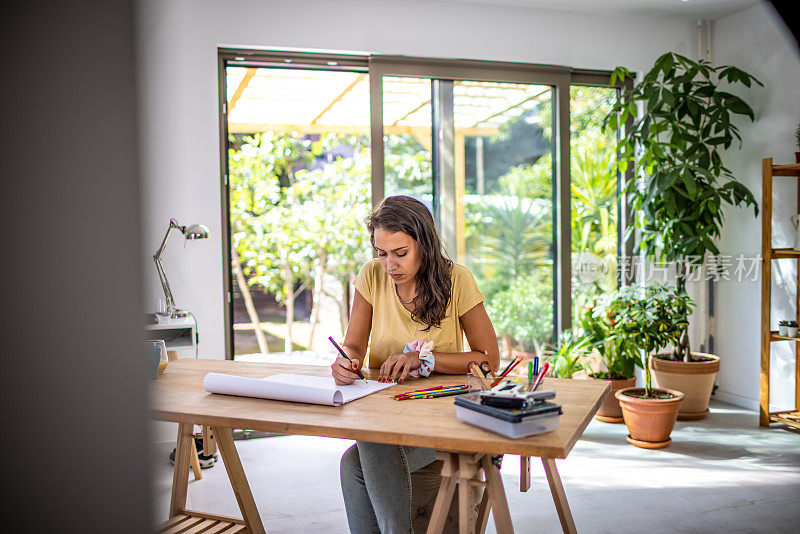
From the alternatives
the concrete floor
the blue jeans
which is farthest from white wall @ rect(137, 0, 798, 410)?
the blue jeans

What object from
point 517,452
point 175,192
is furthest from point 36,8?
point 175,192

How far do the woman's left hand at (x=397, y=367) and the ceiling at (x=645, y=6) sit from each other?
2.97 meters

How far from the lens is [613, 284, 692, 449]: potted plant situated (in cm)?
363

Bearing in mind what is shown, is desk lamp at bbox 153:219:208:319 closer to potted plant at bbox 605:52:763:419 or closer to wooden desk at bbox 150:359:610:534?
wooden desk at bbox 150:359:610:534

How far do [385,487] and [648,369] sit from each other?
2.47m

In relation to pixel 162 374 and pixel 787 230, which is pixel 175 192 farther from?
pixel 787 230

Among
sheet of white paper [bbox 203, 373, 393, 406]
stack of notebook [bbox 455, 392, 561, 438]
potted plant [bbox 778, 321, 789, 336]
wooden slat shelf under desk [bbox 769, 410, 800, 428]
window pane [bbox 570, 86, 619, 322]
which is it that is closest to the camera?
stack of notebook [bbox 455, 392, 561, 438]

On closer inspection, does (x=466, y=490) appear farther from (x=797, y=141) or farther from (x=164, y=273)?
(x=797, y=141)

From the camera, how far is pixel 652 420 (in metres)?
3.63

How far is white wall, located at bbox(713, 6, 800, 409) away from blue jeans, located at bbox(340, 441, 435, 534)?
11.2 ft

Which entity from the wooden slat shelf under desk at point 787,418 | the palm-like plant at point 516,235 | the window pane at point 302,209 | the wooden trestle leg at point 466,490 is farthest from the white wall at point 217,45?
the wooden trestle leg at point 466,490

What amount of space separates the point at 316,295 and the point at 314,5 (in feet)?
10.4

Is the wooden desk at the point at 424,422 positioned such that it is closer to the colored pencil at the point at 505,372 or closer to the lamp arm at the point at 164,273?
the colored pencil at the point at 505,372

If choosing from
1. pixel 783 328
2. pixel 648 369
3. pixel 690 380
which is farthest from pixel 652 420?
pixel 783 328
